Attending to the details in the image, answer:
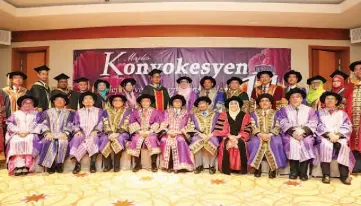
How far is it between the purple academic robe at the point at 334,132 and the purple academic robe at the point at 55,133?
152 inches

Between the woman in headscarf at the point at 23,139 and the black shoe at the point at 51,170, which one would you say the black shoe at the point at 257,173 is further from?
the woman in headscarf at the point at 23,139

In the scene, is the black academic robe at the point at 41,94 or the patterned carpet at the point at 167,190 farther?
the black academic robe at the point at 41,94

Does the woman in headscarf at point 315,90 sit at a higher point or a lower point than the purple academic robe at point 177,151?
higher

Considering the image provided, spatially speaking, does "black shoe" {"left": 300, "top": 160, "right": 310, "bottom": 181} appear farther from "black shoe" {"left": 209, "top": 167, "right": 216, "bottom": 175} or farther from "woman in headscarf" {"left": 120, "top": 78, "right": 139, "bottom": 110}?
"woman in headscarf" {"left": 120, "top": 78, "right": 139, "bottom": 110}

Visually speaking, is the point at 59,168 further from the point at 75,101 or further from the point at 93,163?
the point at 75,101

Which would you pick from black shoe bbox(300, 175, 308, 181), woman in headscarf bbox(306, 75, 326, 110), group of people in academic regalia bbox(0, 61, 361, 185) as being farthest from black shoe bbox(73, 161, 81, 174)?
woman in headscarf bbox(306, 75, 326, 110)

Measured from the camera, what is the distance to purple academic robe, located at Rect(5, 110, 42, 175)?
407 centimetres

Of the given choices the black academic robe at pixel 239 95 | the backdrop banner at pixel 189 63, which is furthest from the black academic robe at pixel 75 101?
the black academic robe at pixel 239 95

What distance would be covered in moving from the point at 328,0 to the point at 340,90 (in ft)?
5.99

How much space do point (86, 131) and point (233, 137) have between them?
93.9 inches

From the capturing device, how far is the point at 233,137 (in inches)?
165

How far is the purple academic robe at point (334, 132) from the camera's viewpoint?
3.77m

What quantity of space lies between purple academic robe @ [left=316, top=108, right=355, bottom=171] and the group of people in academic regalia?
0.01 meters

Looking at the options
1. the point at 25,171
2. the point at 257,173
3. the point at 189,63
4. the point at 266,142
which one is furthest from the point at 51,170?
the point at 189,63
